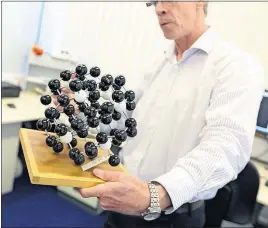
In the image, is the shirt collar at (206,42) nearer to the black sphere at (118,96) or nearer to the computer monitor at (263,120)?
the black sphere at (118,96)

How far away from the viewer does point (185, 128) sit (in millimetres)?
1004

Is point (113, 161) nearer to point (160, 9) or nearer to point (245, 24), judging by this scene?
point (160, 9)

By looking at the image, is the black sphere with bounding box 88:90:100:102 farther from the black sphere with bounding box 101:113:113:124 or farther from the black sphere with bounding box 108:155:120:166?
the black sphere with bounding box 108:155:120:166

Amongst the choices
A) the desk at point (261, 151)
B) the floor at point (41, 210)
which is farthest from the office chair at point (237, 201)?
the floor at point (41, 210)

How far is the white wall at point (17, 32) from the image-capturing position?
8.45 ft

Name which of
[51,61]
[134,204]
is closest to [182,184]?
[134,204]

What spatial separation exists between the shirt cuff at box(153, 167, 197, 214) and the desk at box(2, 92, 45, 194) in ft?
5.07

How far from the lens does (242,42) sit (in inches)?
83.7

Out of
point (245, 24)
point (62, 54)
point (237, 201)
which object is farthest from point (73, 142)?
point (62, 54)

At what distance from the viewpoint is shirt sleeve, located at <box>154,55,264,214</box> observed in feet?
2.52

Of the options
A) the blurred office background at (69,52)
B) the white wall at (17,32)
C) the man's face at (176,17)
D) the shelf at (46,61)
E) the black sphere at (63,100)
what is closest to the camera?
the black sphere at (63,100)

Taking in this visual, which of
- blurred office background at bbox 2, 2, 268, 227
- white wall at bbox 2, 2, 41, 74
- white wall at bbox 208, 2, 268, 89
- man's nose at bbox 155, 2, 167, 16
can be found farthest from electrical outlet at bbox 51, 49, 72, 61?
man's nose at bbox 155, 2, 167, 16

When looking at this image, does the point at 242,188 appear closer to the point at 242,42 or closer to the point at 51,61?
the point at 242,42

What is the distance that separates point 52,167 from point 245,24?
1.82 m
